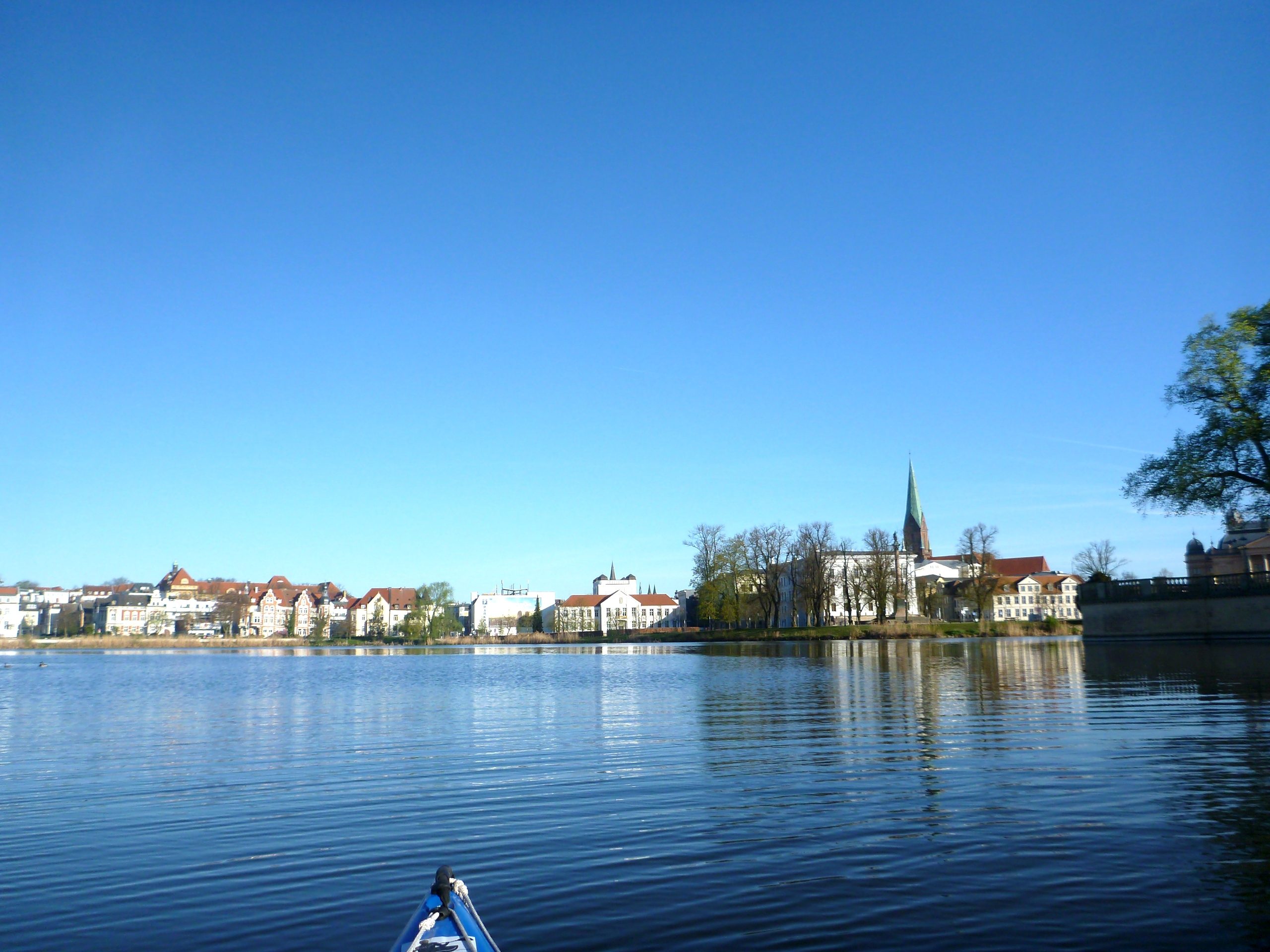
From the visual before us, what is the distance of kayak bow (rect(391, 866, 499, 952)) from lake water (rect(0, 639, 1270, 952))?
2.78ft

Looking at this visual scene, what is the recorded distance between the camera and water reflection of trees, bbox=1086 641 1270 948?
7.32m

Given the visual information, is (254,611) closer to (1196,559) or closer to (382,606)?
(382,606)

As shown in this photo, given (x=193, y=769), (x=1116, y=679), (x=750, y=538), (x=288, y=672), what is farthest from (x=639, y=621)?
(x=193, y=769)

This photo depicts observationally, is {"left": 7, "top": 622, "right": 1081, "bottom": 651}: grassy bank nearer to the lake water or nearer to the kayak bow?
the lake water

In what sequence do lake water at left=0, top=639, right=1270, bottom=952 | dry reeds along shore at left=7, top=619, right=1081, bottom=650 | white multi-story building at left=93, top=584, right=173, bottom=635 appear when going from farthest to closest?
white multi-story building at left=93, top=584, right=173, bottom=635
dry reeds along shore at left=7, top=619, right=1081, bottom=650
lake water at left=0, top=639, right=1270, bottom=952

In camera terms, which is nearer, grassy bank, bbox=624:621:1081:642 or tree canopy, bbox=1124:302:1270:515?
tree canopy, bbox=1124:302:1270:515

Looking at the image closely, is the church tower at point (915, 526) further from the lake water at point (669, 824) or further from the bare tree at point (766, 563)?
the lake water at point (669, 824)

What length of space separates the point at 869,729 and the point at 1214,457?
3240 centimetres

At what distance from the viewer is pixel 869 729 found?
17141 mm

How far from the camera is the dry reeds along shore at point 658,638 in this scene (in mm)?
79500

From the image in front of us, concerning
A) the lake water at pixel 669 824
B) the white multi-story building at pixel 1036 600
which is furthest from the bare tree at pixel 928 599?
the lake water at pixel 669 824

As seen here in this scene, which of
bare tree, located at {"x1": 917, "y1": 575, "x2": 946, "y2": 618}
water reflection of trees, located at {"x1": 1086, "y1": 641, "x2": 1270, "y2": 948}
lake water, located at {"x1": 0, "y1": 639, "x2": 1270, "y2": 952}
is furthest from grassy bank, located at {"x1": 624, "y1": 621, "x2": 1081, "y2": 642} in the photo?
lake water, located at {"x1": 0, "y1": 639, "x2": 1270, "y2": 952}

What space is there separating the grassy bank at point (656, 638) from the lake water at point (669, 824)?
5951cm

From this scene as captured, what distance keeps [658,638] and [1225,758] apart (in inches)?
4219
